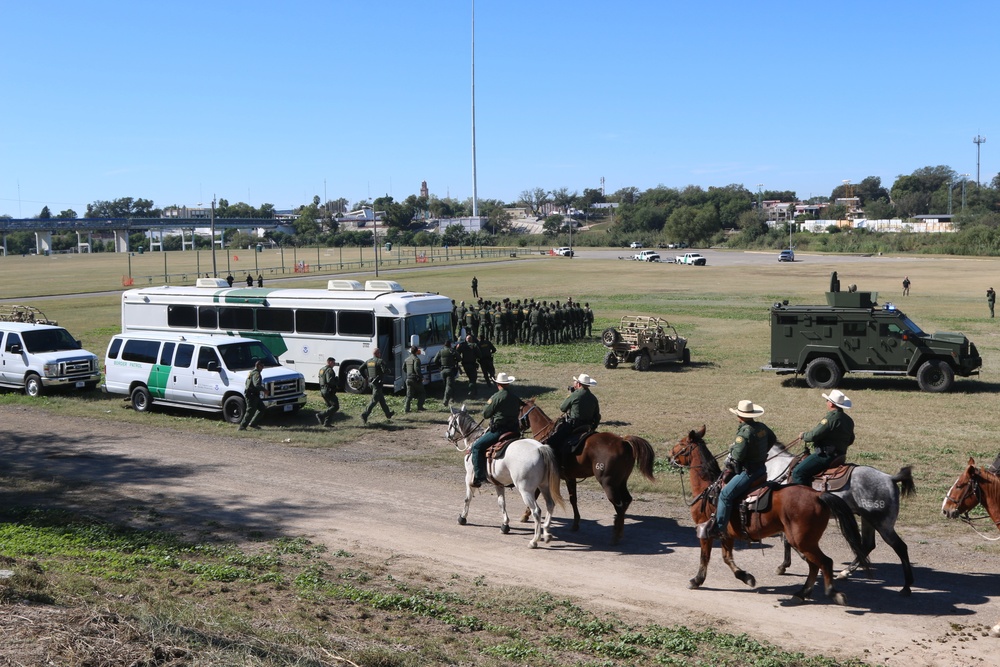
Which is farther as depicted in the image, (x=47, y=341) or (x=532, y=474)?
(x=47, y=341)

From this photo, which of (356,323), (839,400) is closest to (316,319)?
(356,323)

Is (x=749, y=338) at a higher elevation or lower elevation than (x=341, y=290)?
lower

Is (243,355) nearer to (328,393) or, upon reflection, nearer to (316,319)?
(328,393)

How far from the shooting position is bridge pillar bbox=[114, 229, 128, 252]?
6298 inches

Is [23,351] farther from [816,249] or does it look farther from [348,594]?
[816,249]

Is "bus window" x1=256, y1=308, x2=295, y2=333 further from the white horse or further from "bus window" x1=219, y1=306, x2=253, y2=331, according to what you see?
the white horse

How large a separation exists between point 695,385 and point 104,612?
1946 centimetres

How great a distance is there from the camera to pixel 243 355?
69.8ft

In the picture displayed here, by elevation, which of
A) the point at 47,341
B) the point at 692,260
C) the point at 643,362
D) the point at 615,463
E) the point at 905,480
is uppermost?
the point at 692,260

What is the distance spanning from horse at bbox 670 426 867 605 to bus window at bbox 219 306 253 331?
17.9 meters

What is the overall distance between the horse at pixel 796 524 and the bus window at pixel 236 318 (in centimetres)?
1786

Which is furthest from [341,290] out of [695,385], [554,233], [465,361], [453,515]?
[554,233]

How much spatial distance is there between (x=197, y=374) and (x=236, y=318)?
541 centimetres

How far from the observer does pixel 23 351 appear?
79.6ft
